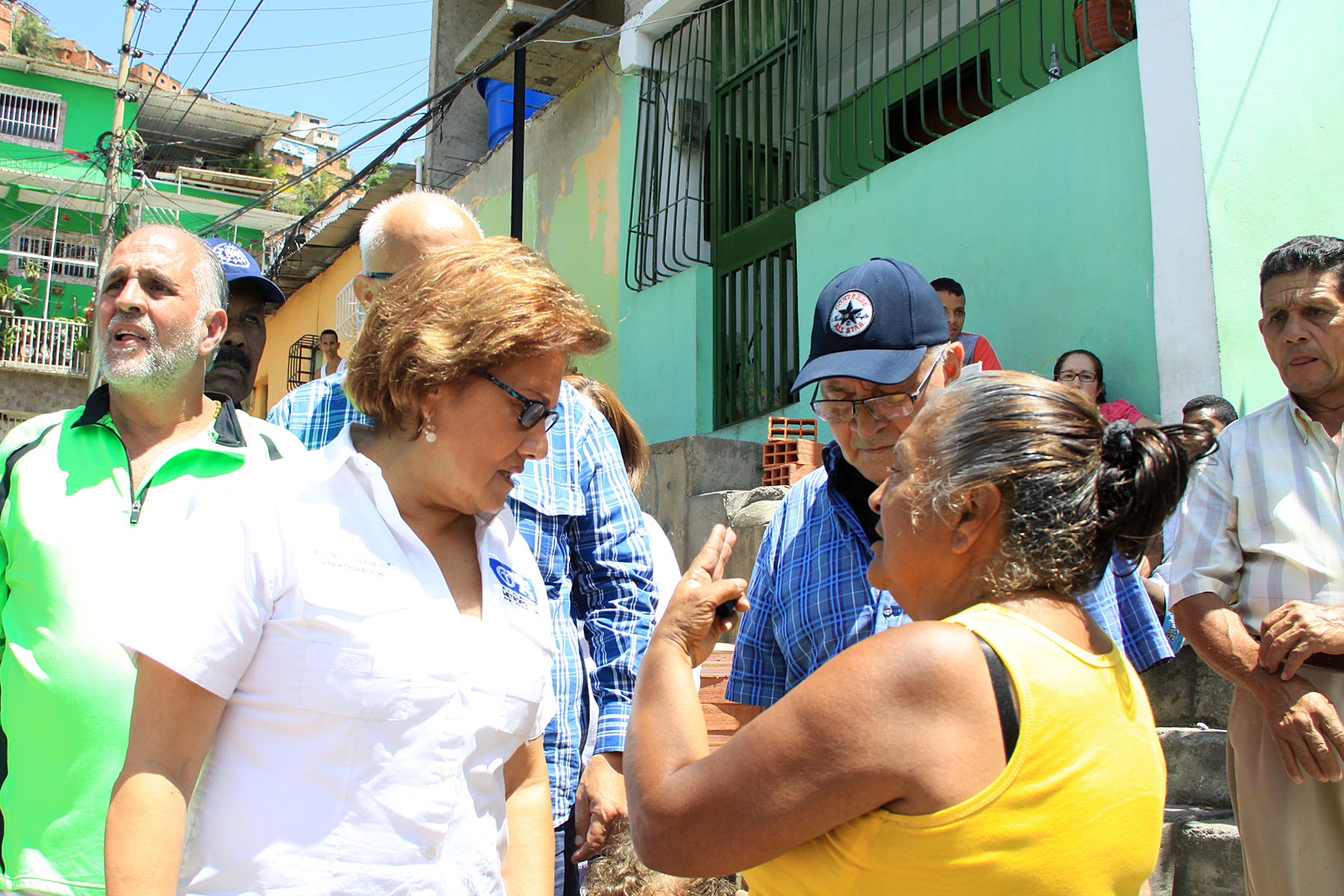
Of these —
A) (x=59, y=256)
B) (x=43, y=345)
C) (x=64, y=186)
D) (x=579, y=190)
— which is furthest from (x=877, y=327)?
(x=59, y=256)

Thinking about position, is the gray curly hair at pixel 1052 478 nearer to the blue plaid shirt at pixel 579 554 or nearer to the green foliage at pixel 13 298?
the blue plaid shirt at pixel 579 554

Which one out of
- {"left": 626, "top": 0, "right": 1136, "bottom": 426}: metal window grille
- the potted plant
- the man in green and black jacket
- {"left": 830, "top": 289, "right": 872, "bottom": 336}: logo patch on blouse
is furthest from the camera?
{"left": 626, "top": 0, "right": 1136, "bottom": 426}: metal window grille

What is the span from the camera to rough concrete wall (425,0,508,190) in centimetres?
1378

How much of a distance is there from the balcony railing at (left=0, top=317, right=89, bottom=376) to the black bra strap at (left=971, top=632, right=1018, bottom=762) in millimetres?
29047

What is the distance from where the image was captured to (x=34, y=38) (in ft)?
103

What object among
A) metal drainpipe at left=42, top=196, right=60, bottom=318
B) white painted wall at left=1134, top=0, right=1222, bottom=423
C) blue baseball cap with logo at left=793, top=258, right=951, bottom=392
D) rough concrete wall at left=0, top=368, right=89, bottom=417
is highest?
metal drainpipe at left=42, top=196, right=60, bottom=318

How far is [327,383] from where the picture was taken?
8.73ft

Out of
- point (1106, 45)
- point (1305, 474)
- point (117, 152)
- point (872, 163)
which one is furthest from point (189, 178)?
point (1305, 474)

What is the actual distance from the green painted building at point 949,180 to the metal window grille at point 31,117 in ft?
77.7

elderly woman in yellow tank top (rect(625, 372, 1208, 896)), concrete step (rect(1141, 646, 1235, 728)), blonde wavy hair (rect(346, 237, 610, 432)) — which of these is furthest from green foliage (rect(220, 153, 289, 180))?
elderly woman in yellow tank top (rect(625, 372, 1208, 896))

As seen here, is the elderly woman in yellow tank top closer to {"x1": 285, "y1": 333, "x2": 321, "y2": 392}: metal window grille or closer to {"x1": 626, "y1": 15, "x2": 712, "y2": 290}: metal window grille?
{"x1": 626, "y1": 15, "x2": 712, "y2": 290}: metal window grille

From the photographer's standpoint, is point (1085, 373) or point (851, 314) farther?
point (1085, 373)

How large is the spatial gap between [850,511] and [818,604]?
208mm

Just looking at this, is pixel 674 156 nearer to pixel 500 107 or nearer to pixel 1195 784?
pixel 500 107
